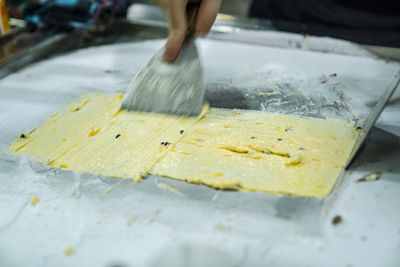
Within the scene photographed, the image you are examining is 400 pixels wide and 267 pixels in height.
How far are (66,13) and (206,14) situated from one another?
4.52ft

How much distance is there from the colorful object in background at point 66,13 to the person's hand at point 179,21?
1198 mm

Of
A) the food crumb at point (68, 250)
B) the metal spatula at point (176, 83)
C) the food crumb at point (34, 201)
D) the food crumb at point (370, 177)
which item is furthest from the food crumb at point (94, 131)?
the food crumb at point (370, 177)

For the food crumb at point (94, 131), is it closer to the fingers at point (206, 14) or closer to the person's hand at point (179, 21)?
the person's hand at point (179, 21)

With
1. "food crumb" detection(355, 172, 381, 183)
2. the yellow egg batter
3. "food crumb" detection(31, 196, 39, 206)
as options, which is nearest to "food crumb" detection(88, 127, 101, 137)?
the yellow egg batter

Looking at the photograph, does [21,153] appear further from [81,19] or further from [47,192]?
[81,19]

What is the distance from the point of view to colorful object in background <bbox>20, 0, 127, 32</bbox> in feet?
7.32

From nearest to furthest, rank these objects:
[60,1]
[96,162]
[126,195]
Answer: [126,195] → [96,162] → [60,1]

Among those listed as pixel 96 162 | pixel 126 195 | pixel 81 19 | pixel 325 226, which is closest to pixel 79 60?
pixel 81 19

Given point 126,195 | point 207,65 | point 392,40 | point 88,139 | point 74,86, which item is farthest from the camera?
point 392,40

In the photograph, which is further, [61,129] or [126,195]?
[61,129]

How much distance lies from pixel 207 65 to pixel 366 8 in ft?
4.03

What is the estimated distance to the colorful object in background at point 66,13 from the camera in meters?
2.23

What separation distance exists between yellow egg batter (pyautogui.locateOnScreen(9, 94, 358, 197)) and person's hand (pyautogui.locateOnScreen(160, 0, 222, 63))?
10.0 inches

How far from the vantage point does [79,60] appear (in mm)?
1915
